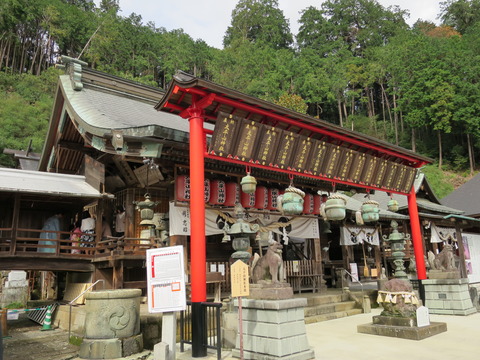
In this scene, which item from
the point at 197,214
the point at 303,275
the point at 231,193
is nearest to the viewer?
the point at 197,214

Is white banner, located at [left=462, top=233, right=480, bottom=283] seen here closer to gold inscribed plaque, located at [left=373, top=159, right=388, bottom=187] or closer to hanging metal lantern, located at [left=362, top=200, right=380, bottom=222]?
gold inscribed plaque, located at [left=373, top=159, right=388, bottom=187]

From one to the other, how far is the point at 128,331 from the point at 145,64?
4467cm

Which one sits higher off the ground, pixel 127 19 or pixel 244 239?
pixel 127 19

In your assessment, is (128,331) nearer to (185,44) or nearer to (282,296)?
→ (282,296)

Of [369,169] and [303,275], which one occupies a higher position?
[369,169]

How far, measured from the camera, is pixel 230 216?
12445 millimetres

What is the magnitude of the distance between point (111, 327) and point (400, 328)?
22.3ft

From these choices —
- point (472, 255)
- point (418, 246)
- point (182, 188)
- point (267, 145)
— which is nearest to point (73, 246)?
point (182, 188)

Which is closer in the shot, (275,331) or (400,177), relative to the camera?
(275,331)

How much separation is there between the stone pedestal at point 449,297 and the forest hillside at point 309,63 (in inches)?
1036

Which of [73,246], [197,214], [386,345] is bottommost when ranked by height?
[386,345]

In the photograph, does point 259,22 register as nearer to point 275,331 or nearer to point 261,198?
point 261,198

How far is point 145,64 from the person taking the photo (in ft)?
154

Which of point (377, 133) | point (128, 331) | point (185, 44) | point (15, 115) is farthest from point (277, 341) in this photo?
point (185, 44)
